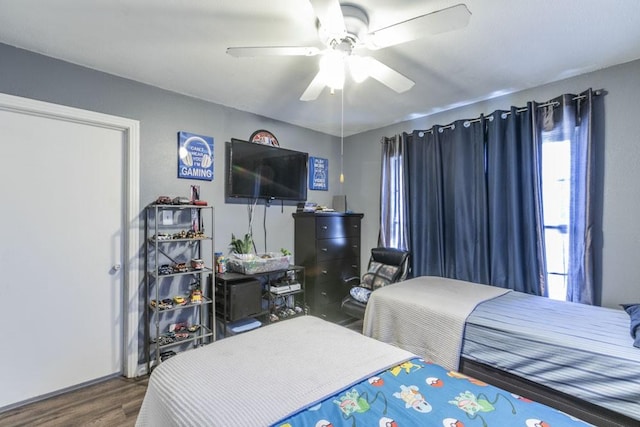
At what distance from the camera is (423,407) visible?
1.03 metres

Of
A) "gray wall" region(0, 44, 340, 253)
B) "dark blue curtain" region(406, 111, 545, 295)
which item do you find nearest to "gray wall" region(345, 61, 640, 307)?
"dark blue curtain" region(406, 111, 545, 295)

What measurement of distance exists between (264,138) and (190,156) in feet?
2.90

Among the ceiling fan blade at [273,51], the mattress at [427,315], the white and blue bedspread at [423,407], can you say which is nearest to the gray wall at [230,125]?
the mattress at [427,315]

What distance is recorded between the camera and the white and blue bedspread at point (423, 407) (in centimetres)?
95

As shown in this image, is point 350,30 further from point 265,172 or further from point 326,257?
point 326,257

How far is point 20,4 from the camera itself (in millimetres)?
1593

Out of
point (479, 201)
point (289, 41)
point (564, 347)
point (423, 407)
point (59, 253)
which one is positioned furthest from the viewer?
point (479, 201)

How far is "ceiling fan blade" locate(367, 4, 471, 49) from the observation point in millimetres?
1227

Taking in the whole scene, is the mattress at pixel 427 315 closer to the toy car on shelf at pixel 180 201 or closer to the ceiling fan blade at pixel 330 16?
the toy car on shelf at pixel 180 201

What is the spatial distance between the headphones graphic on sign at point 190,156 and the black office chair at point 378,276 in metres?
2.05

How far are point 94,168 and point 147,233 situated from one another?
2.13 ft

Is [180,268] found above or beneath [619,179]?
beneath

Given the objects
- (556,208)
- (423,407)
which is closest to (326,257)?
(556,208)

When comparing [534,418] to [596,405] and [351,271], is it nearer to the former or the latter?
[596,405]
